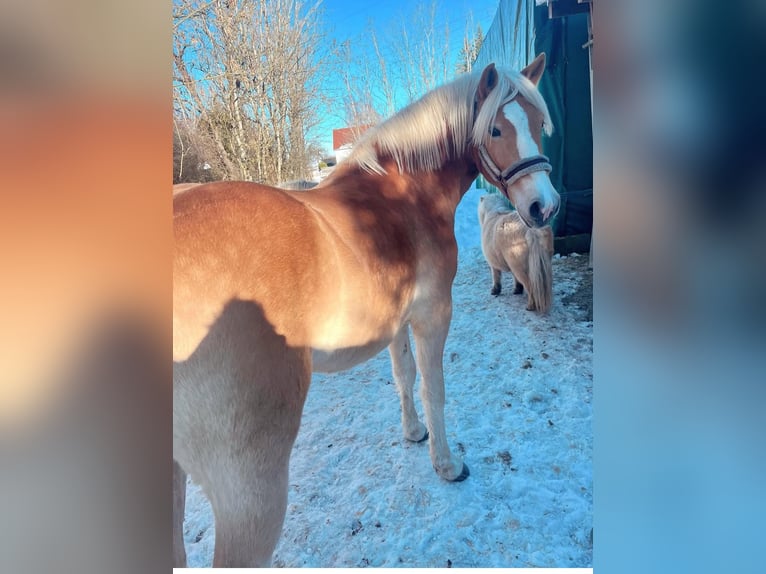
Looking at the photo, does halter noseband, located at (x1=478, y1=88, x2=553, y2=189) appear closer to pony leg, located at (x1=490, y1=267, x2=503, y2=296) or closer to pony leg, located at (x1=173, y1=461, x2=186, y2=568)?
pony leg, located at (x1=490, y1=267, x2=503, y2=296)

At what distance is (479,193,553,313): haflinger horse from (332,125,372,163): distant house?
0.57m

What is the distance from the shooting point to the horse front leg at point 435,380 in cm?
128

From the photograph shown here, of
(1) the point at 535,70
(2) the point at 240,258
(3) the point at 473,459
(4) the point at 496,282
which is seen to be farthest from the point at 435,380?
(1) the point at 535,70

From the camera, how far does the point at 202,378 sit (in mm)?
780

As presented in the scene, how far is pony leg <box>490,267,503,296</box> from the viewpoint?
1.43 m

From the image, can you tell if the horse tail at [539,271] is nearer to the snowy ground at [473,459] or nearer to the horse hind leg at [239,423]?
the snowy ground at [473,459]

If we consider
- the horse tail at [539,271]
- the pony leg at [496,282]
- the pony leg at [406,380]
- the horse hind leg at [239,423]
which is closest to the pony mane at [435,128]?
the horse tail at [539,271]

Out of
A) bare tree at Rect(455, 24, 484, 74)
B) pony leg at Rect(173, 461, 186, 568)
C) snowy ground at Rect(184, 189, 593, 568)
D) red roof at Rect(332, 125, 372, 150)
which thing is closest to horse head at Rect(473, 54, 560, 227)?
bare tree at Rect(455, 24, 484, 74)

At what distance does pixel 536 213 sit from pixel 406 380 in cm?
81

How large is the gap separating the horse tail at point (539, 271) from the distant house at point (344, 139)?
747 mm

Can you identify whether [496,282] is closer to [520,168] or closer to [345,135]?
[520,168]
